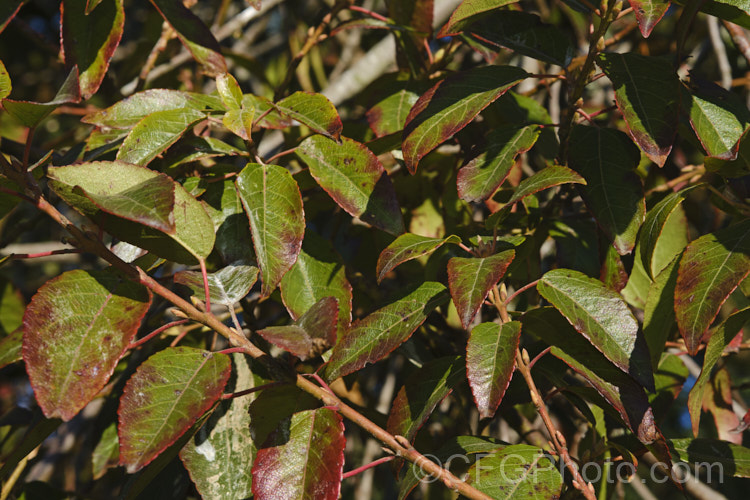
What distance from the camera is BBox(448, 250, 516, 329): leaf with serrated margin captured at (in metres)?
0.84

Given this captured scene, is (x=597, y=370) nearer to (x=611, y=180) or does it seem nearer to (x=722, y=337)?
(x=722, y=337)

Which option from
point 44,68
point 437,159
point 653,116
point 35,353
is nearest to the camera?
point 35,353

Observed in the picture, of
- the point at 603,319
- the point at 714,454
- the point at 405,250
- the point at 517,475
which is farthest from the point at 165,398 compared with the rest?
the point at 714,454

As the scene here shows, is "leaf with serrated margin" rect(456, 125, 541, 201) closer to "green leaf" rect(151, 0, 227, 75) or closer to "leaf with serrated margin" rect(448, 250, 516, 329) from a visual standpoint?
"leaf with serrated margin" rect(448, 250, 516, 329)

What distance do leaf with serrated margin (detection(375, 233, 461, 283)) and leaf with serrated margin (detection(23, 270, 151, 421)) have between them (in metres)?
0.33

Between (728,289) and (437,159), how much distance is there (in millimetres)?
717

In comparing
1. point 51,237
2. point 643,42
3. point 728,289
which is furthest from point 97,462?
point 51,237

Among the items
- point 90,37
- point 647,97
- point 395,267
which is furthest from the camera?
point 90,37

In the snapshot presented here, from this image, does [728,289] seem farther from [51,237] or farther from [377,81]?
[51,237]

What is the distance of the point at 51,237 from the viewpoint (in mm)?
3268

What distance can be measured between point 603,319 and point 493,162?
1.05 ft

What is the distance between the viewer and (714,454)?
1.06m

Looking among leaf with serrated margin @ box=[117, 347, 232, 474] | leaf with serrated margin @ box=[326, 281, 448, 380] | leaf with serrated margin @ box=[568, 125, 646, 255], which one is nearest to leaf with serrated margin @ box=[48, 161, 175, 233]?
leaf with serrated margin @ box=[117, 347, 232, 474]

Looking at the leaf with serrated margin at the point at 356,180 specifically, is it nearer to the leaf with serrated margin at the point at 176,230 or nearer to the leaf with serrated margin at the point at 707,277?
the leaf with serrated margin at the point at 176,230
